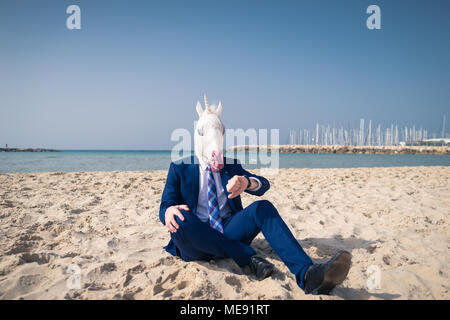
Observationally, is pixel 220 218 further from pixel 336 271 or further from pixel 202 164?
pixel 336 271

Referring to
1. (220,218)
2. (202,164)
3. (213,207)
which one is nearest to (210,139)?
(202,164)

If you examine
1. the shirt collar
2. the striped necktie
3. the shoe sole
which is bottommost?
the shoe sole

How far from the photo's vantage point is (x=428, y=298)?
1941 mm

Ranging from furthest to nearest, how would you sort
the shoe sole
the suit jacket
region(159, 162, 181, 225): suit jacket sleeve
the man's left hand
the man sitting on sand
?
1. the suit jacket
2. region(159, 162, 181, 225): suit jacket sleeve
3. the man's left hand
4. the man sitting on sand
5. the shoe sole

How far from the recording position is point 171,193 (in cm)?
235

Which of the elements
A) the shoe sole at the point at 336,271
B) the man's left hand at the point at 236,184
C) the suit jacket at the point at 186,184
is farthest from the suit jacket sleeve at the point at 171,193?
the shoe sole at the point at 336,271

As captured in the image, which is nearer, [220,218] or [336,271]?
[336,271]

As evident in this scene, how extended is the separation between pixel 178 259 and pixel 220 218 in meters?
0.62

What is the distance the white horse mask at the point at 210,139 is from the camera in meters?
2.39

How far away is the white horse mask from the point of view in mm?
2386

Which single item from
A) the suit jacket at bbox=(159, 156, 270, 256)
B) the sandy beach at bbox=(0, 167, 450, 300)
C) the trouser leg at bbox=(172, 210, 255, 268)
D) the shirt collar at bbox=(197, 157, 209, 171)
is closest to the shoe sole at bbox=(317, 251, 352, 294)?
the sandy beach at bbox=(0, 167, 450, 300)

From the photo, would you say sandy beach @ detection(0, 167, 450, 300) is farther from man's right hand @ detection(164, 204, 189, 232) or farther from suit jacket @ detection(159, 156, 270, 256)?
suit jacket @ detection(159, 156, 270, 256)

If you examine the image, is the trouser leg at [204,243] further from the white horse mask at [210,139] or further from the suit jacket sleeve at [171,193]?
the white horse mask at [210,139]

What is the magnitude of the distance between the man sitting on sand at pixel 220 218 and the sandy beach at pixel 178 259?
152 millimetres
